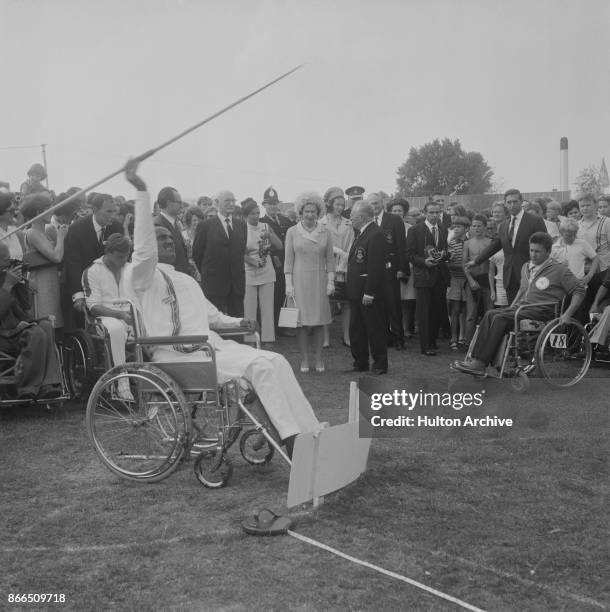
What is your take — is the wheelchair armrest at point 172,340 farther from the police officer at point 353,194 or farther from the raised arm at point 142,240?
the police officer at point 353,194

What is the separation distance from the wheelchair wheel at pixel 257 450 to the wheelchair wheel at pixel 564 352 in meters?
2.96

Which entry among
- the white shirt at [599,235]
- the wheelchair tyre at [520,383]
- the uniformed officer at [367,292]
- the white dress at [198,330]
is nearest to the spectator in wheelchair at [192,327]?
the white dress at [198,330]

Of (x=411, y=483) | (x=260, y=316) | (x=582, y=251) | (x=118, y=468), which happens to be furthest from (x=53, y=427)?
(x=582, y=251)

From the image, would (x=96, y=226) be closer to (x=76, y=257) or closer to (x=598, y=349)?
(x=76, y=257)

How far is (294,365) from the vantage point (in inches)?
332

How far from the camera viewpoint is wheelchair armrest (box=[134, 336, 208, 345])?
13.7 feet

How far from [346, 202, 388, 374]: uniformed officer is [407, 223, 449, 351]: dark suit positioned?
1.30m

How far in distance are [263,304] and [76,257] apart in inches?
121

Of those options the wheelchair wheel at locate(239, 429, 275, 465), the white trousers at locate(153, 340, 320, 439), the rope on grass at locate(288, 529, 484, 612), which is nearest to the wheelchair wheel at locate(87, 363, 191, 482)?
the white trousers at locate(153, 340, 320, 439)

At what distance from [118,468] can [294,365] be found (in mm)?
4164

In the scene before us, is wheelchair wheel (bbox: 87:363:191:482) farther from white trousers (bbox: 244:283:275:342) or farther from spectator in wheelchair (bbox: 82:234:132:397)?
white trousers (bbox: 244:283:275:342)

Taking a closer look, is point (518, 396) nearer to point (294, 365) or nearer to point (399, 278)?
point (294, 365)

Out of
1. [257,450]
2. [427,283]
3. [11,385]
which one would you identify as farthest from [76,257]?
[427,283]

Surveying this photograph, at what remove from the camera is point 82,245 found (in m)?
6.95
